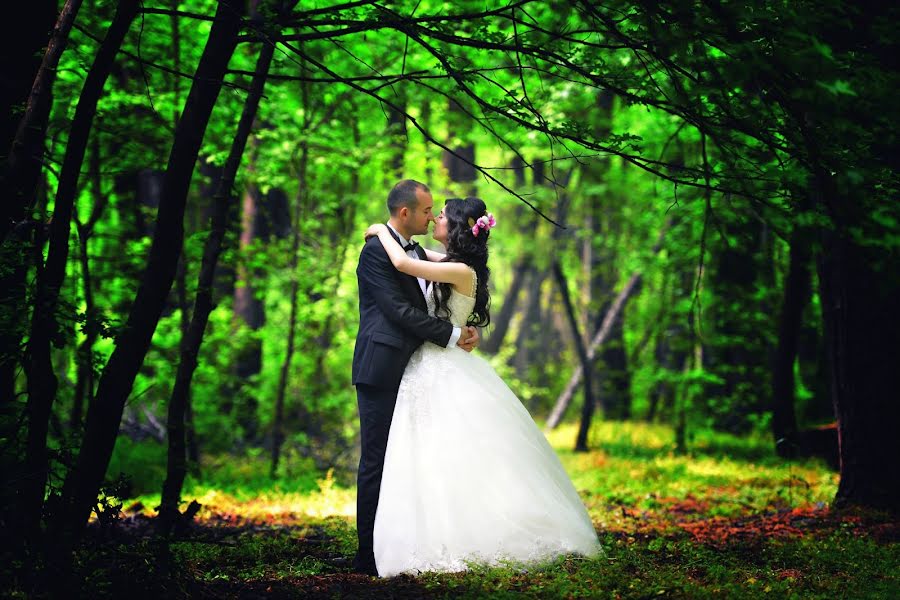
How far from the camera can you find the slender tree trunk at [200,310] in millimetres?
5625

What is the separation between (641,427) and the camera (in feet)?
57.2

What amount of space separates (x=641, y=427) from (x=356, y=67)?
10.9 meters

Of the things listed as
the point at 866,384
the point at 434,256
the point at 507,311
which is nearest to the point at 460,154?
the point at 507,311

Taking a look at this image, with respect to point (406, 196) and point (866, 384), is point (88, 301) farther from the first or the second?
point (866, 384)

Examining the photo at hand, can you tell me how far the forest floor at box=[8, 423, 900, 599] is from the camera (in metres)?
4.02

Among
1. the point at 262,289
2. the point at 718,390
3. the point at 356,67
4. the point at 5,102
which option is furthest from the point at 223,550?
the point at 718,390

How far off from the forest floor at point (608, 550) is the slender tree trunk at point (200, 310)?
0.51 m

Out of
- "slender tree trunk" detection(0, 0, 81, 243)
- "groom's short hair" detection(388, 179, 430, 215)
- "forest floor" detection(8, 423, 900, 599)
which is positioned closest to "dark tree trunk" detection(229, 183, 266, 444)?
"forest floor" detection(8, 423, 900, 599)

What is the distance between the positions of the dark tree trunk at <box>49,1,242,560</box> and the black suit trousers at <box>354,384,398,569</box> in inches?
63.1

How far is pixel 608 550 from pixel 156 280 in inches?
139

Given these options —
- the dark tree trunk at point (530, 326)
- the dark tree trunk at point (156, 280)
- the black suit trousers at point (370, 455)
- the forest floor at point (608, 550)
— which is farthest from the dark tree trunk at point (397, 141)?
the dark tree trunk at point (530, 326)

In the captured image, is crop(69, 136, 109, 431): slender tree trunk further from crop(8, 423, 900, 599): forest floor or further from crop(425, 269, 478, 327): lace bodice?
crop(425, 269, 478, 327): lace bodice

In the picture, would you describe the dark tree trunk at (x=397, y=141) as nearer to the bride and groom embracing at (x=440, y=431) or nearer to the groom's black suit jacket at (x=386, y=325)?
the bride and groom embracing at (x=440, y=431)

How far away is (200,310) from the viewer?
5.81 meters
